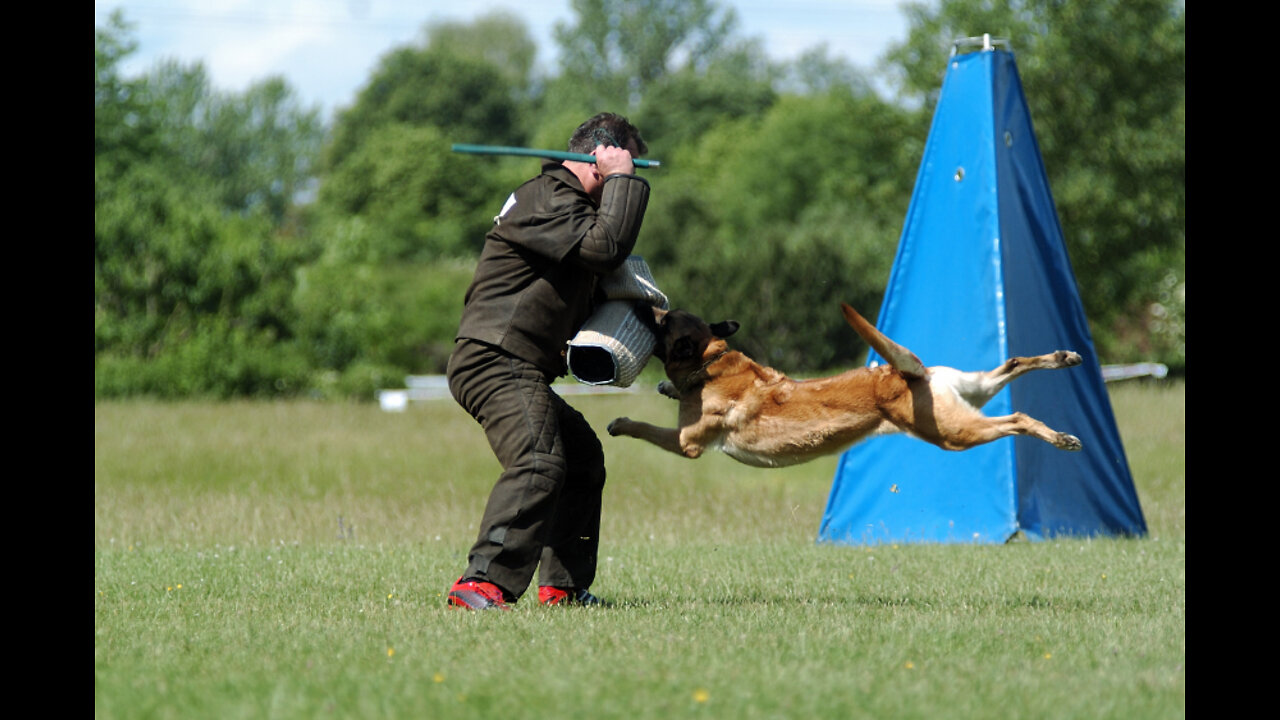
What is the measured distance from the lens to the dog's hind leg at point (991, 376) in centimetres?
659

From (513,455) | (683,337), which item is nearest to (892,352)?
(683,337)

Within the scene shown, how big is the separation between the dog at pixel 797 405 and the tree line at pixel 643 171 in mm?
19270

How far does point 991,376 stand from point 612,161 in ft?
8.00

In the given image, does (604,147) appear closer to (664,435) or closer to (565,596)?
(664,435)

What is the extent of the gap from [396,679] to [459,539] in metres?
6.11

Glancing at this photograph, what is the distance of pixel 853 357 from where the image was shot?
3219 cm

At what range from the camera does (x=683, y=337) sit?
6.56 m

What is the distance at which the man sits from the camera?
5930 millimetres

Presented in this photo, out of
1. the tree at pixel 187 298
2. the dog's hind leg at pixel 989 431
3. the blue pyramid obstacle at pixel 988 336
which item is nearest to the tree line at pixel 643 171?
the tree at pixel 187 298

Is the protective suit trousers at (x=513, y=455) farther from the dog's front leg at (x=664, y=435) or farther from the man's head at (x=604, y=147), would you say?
the man's head at (x=604, y=147)

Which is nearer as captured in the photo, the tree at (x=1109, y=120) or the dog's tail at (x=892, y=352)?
the dog's tail at (x=892, y=352)

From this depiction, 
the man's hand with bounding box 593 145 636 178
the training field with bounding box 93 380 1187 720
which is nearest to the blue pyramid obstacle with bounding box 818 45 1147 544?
the training field with bounding box 93 380 1187 720

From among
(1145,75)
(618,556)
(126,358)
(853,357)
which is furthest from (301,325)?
(1145,75)

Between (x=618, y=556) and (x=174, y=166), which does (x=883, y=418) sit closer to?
(x=618, y=556)
